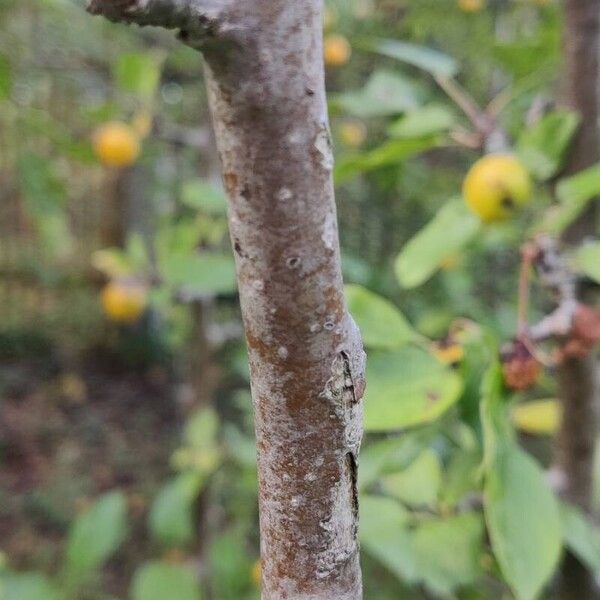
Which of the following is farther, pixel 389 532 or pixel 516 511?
pixel 389 532

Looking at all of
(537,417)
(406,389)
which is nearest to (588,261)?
(406,389)

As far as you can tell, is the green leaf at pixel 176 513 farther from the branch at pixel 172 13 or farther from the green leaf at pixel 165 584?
the branch at pixel 172 13

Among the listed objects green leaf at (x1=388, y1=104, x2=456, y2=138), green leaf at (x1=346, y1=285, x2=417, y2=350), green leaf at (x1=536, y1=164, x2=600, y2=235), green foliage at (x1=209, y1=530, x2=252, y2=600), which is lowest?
green foliage at (x1=209, y1=530, x2=252, y2=600)

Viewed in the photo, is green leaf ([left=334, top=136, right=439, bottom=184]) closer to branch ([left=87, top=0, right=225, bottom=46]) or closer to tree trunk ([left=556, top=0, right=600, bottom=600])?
tree trunk ([left=556, top=0, right=600, bottom=600])

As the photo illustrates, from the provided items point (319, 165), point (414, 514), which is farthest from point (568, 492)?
point (319, 165)

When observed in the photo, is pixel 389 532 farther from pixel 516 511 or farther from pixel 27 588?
pixel 27 588

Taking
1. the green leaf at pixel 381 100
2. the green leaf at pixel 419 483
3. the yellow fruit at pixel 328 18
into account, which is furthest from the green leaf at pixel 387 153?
the yellow fruit at pixel 328 18

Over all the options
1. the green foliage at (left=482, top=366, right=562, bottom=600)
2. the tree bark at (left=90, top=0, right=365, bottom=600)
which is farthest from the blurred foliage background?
the tree bark at (left=90, top=0, right=365, bottom=600)
